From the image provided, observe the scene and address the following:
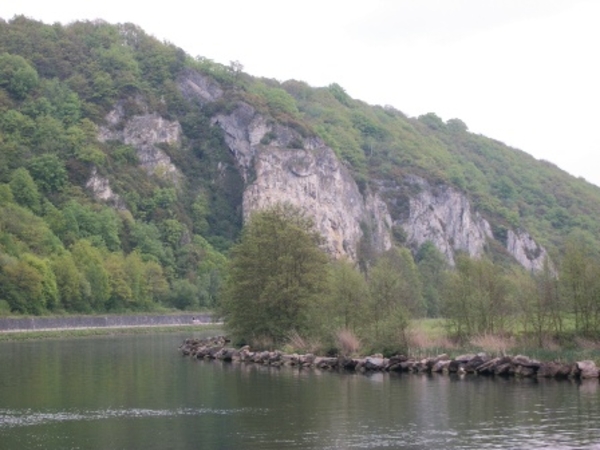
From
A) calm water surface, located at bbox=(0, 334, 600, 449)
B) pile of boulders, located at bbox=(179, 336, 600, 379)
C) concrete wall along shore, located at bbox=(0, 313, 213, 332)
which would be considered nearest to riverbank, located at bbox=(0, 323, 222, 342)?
concrete wall along shore, located at bbox=(0, 313, 213, 332)

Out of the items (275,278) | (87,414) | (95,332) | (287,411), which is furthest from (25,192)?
(287,411)

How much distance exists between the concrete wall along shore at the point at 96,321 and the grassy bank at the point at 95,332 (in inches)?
60.6

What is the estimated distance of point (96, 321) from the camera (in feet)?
390

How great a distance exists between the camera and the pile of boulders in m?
47.0

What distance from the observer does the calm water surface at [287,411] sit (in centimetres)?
3080

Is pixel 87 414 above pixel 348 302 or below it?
below

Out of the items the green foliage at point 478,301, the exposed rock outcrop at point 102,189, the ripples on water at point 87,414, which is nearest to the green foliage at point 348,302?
the green foliage at point 478,301

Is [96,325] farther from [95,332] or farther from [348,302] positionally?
[348,302]

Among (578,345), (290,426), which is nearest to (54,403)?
(290,426)

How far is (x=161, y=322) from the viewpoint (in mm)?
130250

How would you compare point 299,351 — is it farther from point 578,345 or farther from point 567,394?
point 567,394

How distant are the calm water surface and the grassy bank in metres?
46.4

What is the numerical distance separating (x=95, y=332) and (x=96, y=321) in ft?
20.1

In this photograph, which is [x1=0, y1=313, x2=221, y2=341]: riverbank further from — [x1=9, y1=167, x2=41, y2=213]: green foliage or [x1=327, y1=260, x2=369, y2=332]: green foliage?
[x1=327, y1=260, x2=369, y2=332]: green foliage
